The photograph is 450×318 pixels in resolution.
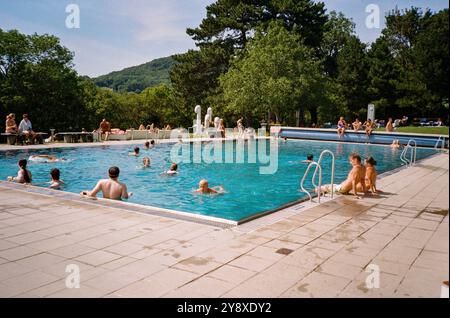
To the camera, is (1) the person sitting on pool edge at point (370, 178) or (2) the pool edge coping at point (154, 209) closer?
(2) the pool edge coping at point (154, 209)

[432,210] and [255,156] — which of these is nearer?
[432,210]

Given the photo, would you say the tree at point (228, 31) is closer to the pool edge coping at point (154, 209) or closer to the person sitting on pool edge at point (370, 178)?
the person sitting on pool edge at point (370, 178)

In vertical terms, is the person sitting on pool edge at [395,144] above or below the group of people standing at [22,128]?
below

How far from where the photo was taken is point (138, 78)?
11831 centimetres

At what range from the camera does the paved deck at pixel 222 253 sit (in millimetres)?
4160

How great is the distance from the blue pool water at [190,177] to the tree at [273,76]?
13.8 m

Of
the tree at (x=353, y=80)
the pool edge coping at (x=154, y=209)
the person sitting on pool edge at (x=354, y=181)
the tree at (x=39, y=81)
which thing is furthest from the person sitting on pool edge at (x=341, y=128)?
the tree at (x=39, y=81)

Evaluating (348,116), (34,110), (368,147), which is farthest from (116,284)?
(348,116)

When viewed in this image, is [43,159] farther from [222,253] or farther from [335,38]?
[335,38]

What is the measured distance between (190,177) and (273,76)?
23.5 m
